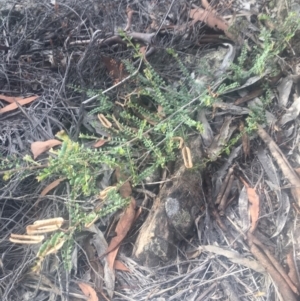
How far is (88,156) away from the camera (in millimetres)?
1571

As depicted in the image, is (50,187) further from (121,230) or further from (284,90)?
(284,90)

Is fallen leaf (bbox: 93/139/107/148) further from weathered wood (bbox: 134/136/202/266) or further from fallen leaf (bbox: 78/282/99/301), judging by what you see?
fallen leaf (bbox: 78/282/99/301)

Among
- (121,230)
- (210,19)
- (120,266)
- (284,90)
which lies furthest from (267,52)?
(120,266)

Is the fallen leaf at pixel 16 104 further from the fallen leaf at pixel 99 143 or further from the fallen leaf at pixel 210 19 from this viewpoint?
the fallen leaf at pixel 210 19

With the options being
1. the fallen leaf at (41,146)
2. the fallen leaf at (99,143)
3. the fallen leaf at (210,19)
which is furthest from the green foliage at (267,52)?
the fallen leaf at (41,146)

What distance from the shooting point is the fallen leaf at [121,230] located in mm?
1662

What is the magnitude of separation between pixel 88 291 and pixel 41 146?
58 cm

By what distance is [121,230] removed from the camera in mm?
1684

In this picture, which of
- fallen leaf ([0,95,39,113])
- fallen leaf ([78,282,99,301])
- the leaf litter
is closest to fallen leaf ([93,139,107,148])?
the leaf litter

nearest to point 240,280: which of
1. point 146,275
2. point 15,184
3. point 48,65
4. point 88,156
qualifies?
point 146,275

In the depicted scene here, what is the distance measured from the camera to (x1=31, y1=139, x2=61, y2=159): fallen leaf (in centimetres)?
177

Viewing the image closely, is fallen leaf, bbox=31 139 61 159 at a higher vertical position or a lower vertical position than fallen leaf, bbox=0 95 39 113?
higher

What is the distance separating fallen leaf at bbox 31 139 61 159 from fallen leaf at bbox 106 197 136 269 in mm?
387

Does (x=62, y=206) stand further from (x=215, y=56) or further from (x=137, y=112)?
(x=215, y=56)
